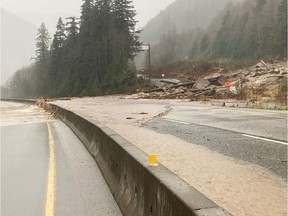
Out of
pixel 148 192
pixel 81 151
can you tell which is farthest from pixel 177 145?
pixel 148 192

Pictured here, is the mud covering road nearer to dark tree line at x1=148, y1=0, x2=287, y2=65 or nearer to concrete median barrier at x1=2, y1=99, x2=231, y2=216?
concrete median barrier at x1=2, y1=99, x2=231, y2=216

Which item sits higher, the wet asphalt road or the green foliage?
the green foliage

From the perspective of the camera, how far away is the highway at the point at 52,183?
6.03 m

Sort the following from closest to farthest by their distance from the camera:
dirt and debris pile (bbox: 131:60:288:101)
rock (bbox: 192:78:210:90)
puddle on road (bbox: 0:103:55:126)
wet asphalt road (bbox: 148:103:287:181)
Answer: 1. wet asphalt road (bbox: 148:103:287:181)
2. puddle on road (bbox: 0:103:55:126)
3. dirt and debris pile (bbox: 131:60:288:101)
4. rock (bbox: 192:78:210:90)

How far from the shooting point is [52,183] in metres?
7.66

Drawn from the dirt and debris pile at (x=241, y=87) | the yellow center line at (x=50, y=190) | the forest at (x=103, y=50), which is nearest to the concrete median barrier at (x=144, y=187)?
the yellow center line at (x=50, y=190)

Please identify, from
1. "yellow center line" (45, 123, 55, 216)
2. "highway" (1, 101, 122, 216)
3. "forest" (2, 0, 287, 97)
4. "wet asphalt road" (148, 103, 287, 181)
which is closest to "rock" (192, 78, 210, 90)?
"forest" (2, 0, 287, 97)

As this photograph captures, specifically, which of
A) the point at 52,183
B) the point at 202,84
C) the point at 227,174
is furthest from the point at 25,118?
the point at 227,174

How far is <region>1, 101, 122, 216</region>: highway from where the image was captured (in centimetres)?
603

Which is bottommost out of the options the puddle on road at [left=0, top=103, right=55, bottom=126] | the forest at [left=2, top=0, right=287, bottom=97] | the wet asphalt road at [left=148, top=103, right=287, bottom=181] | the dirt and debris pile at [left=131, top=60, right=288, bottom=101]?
the puddle on road at [left=0, top=103, right=55, bottom=126]

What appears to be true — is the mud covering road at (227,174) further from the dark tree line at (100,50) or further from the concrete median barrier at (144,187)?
the dark tree line at (100,50)

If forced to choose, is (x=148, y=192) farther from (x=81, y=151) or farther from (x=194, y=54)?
(x=194, y=54)

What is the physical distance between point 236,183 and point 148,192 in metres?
2.54

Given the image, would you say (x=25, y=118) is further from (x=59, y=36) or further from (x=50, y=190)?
(x=59, y=36)
